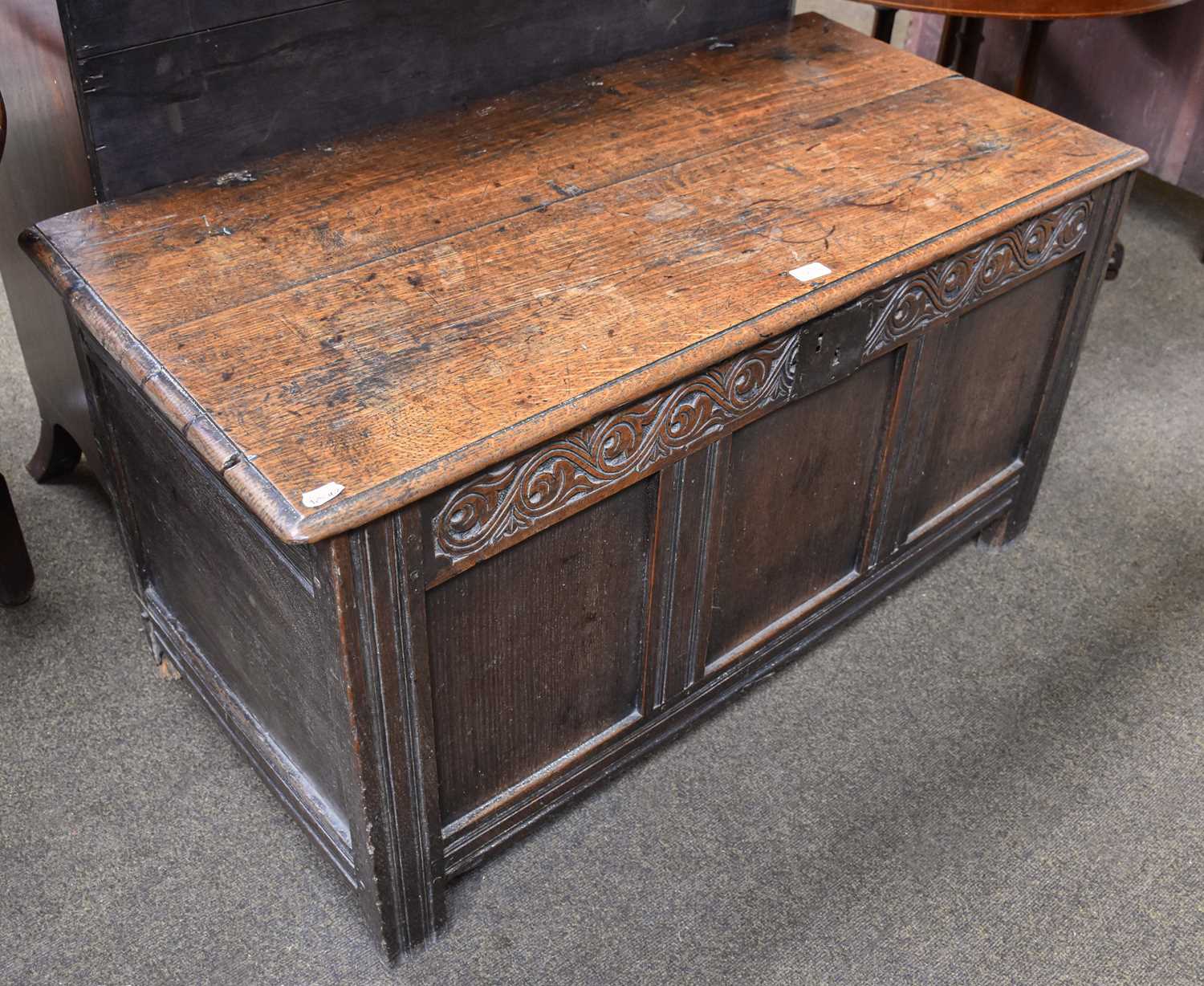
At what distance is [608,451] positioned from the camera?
129cm

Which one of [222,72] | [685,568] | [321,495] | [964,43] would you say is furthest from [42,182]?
[964,43]

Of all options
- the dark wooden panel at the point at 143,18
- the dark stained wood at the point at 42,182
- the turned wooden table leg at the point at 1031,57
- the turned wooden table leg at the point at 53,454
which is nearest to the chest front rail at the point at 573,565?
the dark stained wood at the point at 42,182

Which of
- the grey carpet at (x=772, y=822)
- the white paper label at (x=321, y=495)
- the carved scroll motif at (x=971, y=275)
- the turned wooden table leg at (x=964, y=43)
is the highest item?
the white paper label at (x=321, y=495)

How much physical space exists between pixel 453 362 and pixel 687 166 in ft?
1.67

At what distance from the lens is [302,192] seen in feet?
4.88

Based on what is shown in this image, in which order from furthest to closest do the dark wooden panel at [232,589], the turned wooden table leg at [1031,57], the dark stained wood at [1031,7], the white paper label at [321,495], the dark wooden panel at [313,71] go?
the turned wooden table leg at [1031,57] < the dark stained wood at [1031,7] < the dark wooden panel at [313,71] < the dark wooden panel at [232,589] < the white paper label at [321,495]

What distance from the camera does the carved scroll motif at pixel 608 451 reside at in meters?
1.20

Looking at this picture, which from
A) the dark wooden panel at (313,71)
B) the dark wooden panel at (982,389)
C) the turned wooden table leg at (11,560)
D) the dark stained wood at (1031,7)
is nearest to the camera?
the dark wooden panel at (313,71)

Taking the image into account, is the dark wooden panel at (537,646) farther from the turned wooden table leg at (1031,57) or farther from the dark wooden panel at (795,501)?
the turned wooden table leg at (1031,57)

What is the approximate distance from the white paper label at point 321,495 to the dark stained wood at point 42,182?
0.61m

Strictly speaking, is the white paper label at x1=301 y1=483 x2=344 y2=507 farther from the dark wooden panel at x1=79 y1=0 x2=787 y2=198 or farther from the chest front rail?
the dark wooden panel at x1=79 y1=0 x2=787 y2=198

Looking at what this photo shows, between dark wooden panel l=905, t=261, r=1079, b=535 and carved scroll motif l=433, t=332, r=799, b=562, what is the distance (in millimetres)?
332

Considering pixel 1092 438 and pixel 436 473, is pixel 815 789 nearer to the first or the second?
pixel 436 473

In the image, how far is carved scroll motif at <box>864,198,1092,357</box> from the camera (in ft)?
4.95
